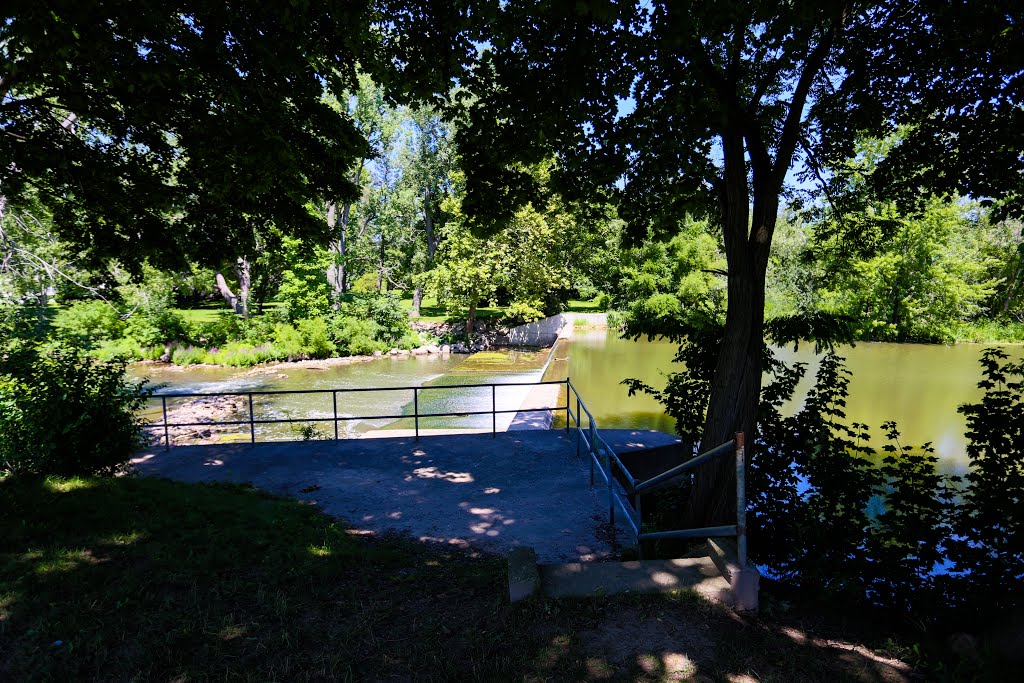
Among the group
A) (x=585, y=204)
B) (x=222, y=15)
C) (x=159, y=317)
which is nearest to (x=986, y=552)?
(x=585, y=204)

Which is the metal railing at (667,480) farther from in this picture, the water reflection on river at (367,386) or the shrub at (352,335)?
the shrub at (352,335)

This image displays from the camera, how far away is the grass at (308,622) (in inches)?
112

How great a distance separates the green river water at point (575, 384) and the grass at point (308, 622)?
868 centimetres

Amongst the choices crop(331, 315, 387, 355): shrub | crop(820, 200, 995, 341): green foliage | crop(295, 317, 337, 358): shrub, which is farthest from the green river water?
crop(820, 200, 995, 341): green foliage

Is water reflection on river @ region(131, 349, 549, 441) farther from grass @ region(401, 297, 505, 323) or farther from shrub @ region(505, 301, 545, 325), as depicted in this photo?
grass @ region(401, 297, 505, 323)

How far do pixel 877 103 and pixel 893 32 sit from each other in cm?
77

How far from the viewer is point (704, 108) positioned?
5371mm

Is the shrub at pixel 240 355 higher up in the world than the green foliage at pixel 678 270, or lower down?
lower down

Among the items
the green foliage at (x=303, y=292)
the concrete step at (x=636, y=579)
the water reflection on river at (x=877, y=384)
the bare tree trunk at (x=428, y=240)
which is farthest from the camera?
the bare tree trunk at (x=428, y=240)

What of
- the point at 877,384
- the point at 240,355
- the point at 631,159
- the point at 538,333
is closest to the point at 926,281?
the point at 877,384

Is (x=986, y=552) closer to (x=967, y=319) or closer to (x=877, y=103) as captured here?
(x=877, y=103)

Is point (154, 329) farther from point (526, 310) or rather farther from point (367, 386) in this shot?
point (526, 310)

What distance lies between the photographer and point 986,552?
512 centimetres

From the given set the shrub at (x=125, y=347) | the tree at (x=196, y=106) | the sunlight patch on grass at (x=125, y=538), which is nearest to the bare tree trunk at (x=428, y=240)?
the shrub at (x=125, y=347)
